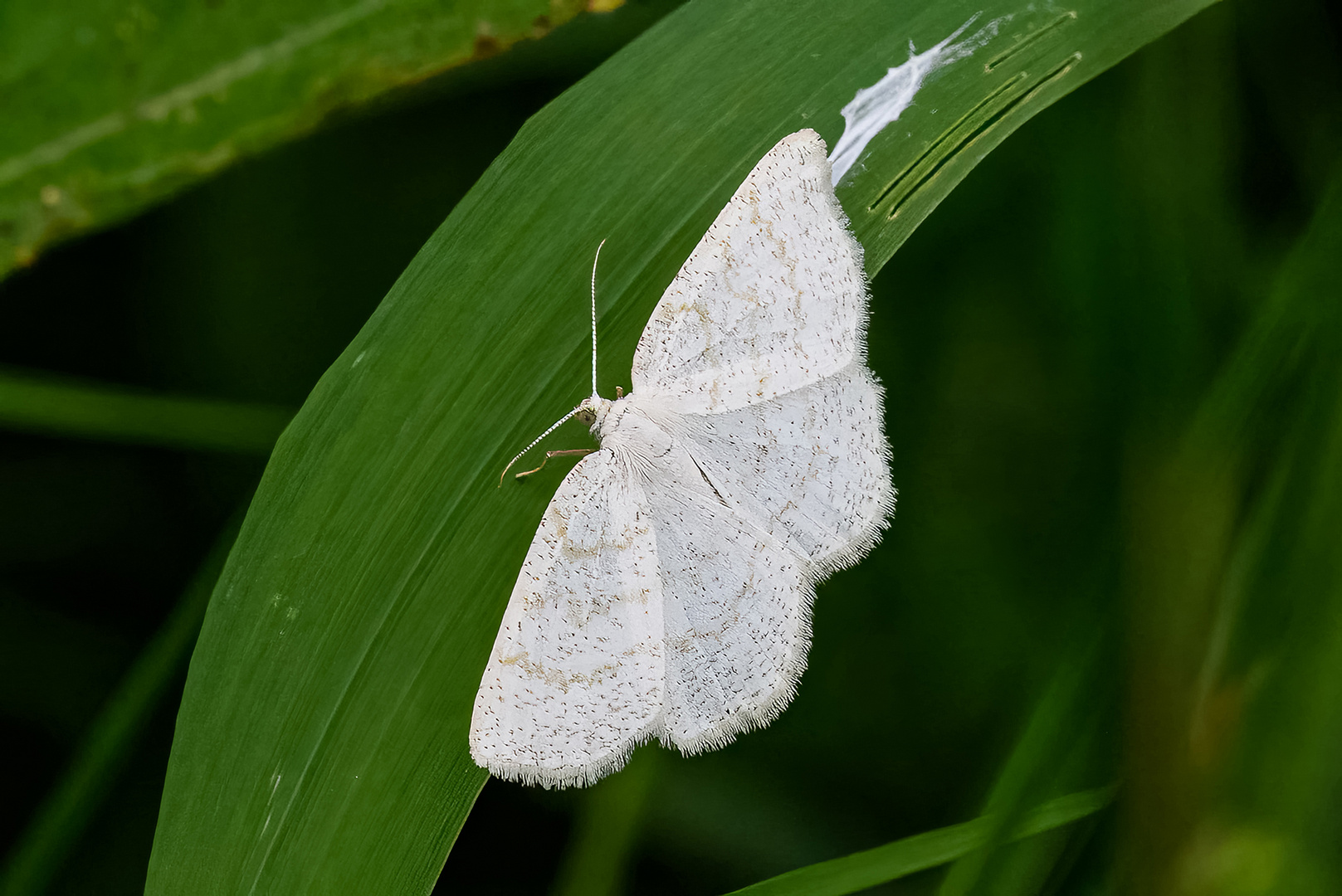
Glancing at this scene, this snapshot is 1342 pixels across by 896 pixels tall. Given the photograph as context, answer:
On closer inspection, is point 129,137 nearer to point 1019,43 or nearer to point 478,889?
point 1019,43

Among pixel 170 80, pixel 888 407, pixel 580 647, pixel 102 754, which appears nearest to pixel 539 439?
pixel 580 647

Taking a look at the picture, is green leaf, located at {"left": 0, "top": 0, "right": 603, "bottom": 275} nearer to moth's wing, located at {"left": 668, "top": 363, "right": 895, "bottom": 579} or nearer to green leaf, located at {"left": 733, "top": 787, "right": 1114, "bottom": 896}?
moth's wing, located at {"left": 668, "top": 363, "right": 895, "bottom": 579}

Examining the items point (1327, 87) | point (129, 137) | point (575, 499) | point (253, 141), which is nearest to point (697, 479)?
point (575, 499)

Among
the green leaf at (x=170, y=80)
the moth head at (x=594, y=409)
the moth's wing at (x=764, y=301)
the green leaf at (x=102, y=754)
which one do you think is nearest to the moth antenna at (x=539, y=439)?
the moth head at (x=594, y=409)

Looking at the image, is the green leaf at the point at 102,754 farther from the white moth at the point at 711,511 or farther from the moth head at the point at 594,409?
the moth head at the point at 594,409

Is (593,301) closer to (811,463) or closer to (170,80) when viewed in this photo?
(811,463)

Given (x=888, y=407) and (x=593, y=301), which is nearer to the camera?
(x=593, y=301)
